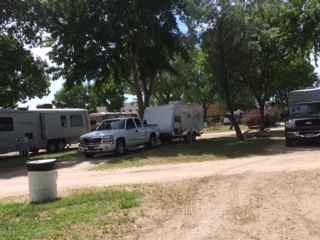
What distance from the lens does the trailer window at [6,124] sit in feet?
71.5

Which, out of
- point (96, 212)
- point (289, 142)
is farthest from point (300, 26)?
point (96, 212)

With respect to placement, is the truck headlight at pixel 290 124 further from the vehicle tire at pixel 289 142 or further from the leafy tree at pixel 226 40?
the leafy tree at pixel 226 40

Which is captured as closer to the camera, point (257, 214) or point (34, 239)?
point (34, 239)

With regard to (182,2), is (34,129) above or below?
below

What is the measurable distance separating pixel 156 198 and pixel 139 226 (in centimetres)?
178

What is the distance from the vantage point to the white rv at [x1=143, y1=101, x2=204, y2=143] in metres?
23.4

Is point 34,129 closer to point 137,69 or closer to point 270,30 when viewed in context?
point 137,69

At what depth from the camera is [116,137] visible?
18.1 meters

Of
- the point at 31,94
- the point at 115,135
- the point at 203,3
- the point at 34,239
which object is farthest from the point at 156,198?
the point at 31,94

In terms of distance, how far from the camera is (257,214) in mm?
6367

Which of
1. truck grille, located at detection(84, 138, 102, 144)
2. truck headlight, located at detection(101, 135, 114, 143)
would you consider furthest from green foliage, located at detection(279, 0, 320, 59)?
truck grille, located at detection(84, 138, 102, 144)

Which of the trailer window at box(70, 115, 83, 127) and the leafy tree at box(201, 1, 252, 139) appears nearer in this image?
the leafy tree at box(201, 1, 252, 139)

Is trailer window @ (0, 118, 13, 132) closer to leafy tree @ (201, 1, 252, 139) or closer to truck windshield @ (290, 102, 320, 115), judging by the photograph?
leafy tree @ (201, 1, 252, 139)

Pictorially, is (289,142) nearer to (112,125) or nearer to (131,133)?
(131,133)
